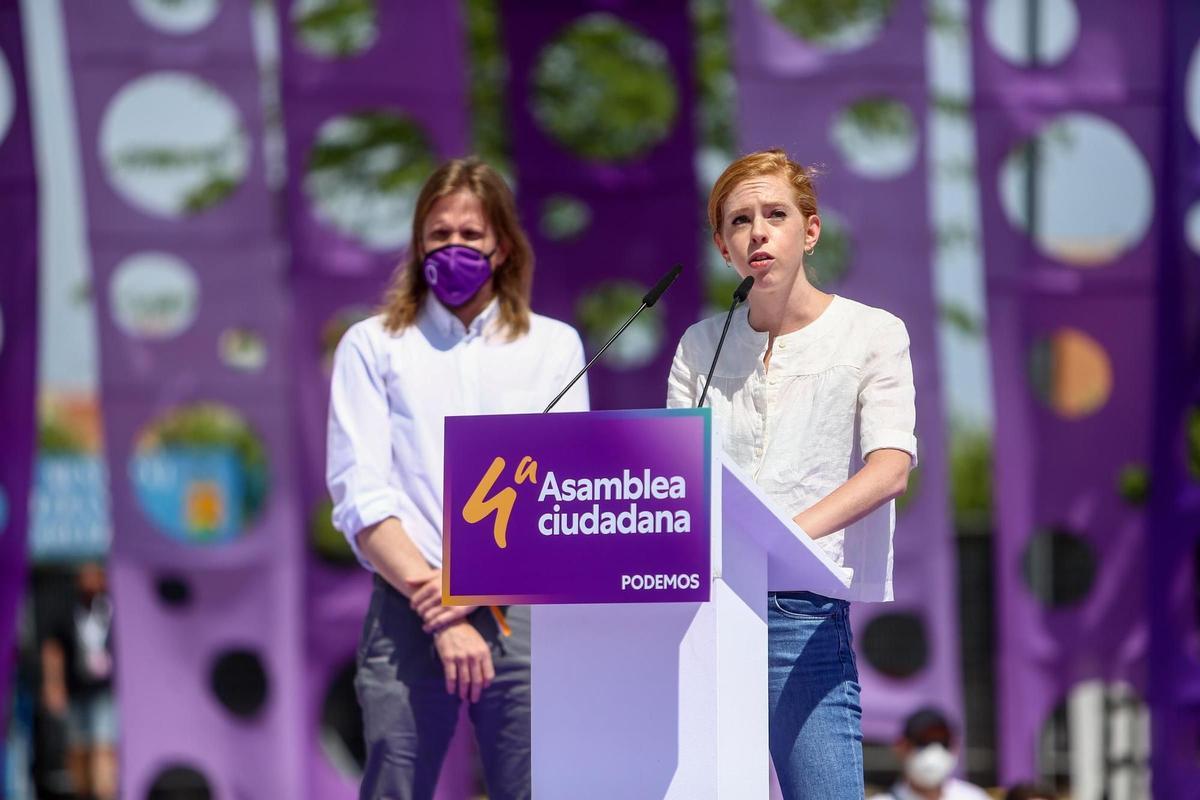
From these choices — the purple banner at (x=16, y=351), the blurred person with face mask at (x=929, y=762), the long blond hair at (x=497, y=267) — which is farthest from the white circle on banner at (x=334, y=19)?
the long blond hair at (x=497, y=267)

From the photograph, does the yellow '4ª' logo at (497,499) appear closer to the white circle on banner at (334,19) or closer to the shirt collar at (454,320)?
the shirt collar at (454,320)

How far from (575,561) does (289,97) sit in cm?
597

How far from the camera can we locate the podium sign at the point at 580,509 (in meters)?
2.92

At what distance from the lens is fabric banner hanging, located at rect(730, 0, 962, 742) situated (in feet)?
27.0

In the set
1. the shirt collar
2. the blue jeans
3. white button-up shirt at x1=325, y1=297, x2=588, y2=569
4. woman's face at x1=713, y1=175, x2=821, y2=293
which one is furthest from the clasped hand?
woman's face at x1=713, y1=175, x2=821, y2=293

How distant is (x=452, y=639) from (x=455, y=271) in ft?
2.63

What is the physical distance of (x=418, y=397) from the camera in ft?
13.0

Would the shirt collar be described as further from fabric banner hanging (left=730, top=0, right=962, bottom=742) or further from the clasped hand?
fabric banner hanging (left=730, top=0, right=962, bottom=742)

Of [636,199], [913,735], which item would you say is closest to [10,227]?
[636,199]

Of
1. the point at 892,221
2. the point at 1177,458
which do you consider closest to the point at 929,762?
the point at 1177,458

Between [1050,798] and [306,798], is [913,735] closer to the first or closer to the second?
[1050,798]

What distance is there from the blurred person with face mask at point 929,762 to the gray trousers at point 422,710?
126 inches

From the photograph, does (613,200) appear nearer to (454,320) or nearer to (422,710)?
(454,320)

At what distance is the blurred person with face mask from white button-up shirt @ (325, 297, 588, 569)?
3.30m
